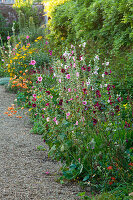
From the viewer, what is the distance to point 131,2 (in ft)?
18.7

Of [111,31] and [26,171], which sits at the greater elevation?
[111,31]

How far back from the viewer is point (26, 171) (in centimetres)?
285

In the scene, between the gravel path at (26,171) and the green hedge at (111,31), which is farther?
the green hedge at (111,31)

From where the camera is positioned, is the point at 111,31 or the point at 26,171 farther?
the point at 111,31

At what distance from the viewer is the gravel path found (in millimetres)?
2393

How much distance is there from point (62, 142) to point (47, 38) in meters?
9.44

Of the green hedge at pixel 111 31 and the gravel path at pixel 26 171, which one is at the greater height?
the green hedge at pixel 111 31

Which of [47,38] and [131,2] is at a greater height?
[131,2]

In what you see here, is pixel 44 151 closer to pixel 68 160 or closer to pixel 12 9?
pixel 68 160

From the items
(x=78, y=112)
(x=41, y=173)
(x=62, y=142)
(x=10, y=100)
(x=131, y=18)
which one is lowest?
(x=10, y=100)

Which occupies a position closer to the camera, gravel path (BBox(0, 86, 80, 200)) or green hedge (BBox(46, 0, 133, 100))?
gravel path (BBox(0, 86, 80, 200))

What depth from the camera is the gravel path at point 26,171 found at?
2.39 metres

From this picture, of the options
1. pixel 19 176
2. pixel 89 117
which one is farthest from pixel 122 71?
pixel 19 176

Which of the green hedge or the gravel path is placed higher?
the green hedge
